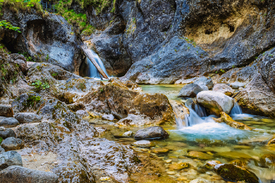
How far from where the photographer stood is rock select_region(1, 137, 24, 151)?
1913 millimetres

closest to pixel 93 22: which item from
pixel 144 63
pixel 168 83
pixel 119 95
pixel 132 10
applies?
pixel 132 10

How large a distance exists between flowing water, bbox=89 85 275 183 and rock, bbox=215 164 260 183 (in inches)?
3.4

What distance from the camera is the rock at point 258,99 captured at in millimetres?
5102

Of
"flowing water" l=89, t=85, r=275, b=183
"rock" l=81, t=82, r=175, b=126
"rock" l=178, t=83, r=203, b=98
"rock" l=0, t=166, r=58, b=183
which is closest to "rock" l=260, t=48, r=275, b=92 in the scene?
"flowing water" l=89, t=85, r=275, b=183

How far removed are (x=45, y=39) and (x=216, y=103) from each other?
463 inches

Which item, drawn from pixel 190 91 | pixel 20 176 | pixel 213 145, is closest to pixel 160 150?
pixel 213 145

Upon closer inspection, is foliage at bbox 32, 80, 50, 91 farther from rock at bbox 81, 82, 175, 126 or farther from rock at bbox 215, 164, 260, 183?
rock at bbox 215, 164, 260, 183

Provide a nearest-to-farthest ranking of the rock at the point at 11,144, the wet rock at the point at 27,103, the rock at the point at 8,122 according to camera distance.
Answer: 1. the rock at the point at 11,144
2. the rock at the point at 8,122
3. the wet rock at the point at 27,103

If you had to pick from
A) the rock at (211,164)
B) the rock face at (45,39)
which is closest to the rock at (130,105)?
the rock at (211,164)

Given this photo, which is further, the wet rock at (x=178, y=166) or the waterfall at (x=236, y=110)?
the waterfall at (x=236, y=110)

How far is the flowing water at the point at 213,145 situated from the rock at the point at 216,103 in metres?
0.48

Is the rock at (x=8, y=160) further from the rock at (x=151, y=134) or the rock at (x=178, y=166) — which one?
the rock at (x=151, y=134)

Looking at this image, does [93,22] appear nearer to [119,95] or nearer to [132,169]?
[119,95]

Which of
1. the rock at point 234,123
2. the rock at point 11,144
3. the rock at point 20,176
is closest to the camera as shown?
the rock at point 20,176
